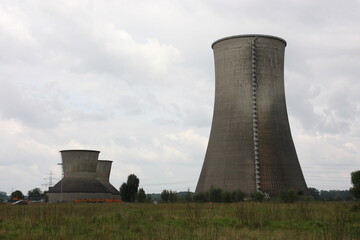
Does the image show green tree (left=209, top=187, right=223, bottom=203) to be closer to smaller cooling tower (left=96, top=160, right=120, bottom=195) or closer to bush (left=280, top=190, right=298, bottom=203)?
bush (left=280, top=190, right=298, bottom=203)

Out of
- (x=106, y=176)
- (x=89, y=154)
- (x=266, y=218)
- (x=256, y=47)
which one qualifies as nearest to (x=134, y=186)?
(x=89, y=154)

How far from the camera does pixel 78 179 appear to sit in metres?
58.8

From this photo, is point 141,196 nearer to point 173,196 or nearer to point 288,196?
point 173,196

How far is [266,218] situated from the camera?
12.2 m

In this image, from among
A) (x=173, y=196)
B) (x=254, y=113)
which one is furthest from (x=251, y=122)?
(x=173, y=196)

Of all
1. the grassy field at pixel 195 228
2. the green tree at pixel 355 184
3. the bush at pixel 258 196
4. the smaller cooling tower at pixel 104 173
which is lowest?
the grassy field at pixel 195 228

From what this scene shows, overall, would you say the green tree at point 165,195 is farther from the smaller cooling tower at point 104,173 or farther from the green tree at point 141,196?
the smaller cooling tower at point 104,173

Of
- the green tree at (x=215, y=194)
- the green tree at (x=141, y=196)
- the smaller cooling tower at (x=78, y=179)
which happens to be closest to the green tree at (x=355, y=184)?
the green tree at (x=215, y=194)

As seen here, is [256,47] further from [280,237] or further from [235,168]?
[280,237]

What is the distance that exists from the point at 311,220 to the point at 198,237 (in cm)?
495

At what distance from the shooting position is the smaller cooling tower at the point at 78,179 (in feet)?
188

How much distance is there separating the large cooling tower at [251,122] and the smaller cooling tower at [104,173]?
1524 inches

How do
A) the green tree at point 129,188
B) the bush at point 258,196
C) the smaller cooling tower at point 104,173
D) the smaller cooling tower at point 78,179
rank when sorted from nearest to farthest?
the bush at point 258,196 < the smaller cooling tower at point 78,179 < the green tree at point 129,188 < the smaller cooling tower at point 104,173

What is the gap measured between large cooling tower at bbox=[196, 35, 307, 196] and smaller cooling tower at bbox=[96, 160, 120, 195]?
38719 millimetres
